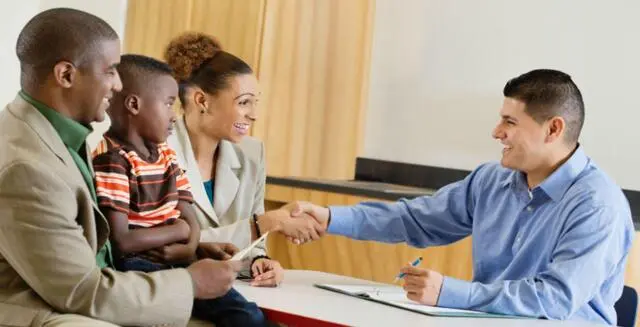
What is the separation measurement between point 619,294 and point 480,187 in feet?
1.49

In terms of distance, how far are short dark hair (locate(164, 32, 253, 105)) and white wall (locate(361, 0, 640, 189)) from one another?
1366 mm

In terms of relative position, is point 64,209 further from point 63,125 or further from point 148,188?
point 148,188

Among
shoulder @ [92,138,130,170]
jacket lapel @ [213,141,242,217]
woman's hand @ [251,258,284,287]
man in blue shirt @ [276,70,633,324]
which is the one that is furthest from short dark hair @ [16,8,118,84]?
jacket lapel @ [213,141,242,217]

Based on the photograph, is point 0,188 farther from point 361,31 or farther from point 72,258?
point 361,31

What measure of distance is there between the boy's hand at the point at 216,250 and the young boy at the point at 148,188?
0.07 m

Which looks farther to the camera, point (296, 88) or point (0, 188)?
point (296, 88)

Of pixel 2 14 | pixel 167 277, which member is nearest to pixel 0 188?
pixel 167 277

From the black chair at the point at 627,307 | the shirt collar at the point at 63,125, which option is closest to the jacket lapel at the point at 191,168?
the shirt collar at the point at 63,125

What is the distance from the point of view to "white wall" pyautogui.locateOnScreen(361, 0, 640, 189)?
12.0 ft

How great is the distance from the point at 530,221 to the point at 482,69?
5.48ft

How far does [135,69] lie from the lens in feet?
7.89

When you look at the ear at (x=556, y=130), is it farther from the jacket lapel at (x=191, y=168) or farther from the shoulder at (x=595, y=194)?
the jacket lapel at (x=191, y=168)

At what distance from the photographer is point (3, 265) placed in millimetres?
1849

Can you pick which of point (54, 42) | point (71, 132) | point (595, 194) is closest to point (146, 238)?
point (71, 132)
